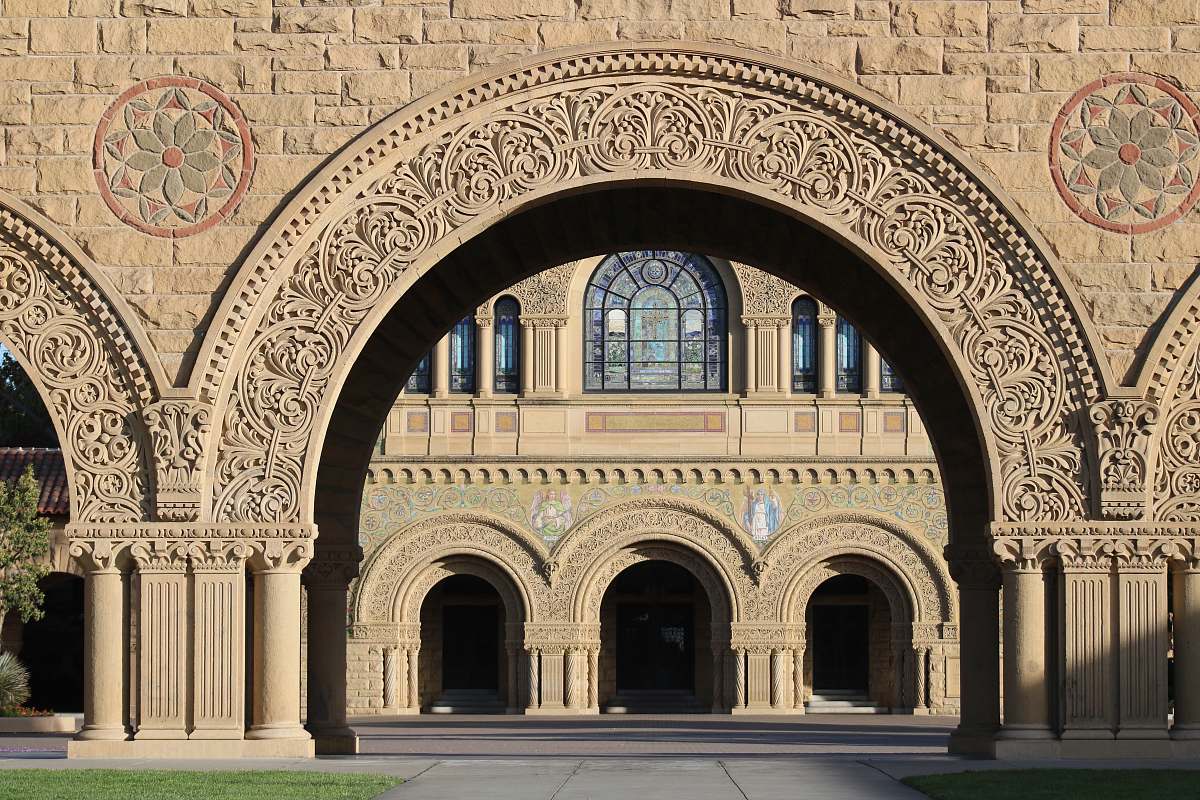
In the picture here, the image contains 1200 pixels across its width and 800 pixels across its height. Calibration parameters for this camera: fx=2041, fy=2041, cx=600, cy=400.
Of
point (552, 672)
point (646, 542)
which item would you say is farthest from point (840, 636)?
point (552, 672)

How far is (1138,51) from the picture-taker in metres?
13.6

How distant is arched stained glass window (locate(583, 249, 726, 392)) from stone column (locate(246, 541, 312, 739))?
69.4 ft

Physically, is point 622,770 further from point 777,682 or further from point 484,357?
point 484,357

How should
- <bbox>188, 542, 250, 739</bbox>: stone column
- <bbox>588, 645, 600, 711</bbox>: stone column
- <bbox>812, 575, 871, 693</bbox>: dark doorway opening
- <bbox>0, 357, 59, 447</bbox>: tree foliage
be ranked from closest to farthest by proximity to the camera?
<bbox>188, 542, 250, 739</bbox>: stone column, <bbox>588, 645, 600, 711</bbox>: stone column, <bbox>812, 575, 871, 693</bbox>: dark doorway opening, <bbox>0, 357, 59, 447</bbox>: tree foliage

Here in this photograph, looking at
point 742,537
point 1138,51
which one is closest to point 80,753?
point 1138,51

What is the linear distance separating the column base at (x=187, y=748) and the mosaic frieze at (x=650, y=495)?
64.7 feet

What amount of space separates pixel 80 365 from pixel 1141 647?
729 centimetres

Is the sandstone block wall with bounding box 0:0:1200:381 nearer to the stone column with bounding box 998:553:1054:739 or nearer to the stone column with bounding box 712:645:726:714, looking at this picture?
the stone column with bounding box 998:553:1054:739

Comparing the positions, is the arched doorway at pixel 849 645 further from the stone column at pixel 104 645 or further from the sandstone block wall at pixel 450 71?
the stone column at pixel 104 645

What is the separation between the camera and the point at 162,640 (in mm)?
13500

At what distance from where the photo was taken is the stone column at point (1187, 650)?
526 inches

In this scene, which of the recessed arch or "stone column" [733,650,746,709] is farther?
"stone column" [733,650,746,709]

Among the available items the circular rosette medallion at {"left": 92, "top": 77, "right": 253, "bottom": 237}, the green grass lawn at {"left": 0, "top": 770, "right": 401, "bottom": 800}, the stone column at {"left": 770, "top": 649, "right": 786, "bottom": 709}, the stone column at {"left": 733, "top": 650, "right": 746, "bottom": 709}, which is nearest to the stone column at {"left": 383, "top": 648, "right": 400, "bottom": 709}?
the stone column at {"left": 733, "top": 650, "right": 746, "bottom": 709}

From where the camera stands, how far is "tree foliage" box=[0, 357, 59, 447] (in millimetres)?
43625
